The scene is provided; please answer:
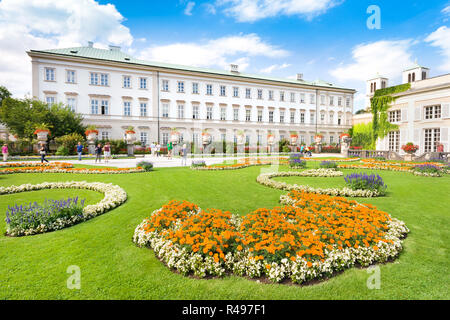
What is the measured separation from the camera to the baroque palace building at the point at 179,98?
32.1 metres

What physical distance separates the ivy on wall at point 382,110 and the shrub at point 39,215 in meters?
36.5

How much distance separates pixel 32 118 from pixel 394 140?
45.4 meters

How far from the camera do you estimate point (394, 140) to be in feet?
100

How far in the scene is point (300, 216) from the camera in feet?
16.3

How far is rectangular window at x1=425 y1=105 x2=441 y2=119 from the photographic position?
85.5ft

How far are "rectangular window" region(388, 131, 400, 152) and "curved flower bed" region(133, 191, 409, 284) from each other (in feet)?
103

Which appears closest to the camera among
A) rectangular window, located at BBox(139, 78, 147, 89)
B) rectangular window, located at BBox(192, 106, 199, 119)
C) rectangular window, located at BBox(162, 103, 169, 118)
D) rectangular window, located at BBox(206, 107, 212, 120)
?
rectangular window, located at BBox(139, 78, 147, 89)

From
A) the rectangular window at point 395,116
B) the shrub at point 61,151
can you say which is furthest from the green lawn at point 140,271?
the rectangular window at point 395,116

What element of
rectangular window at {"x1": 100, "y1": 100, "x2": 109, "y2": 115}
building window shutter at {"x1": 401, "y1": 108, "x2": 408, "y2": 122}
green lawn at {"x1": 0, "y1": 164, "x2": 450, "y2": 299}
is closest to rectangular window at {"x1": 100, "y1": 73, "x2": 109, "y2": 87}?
rectangular window at {"x1": 100, "y1": 100, "x2": 109, "y2": 115}

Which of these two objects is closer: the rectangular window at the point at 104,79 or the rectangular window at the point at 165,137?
the rectangular window at the point at 104,79

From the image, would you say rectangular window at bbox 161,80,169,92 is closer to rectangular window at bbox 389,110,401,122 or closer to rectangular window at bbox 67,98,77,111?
rectangular window at bbox 67,98,77,111

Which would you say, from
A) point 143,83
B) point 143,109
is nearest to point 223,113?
point 143,109

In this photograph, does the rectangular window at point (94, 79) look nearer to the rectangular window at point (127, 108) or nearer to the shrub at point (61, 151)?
the rectangular window at point (127, 108)
